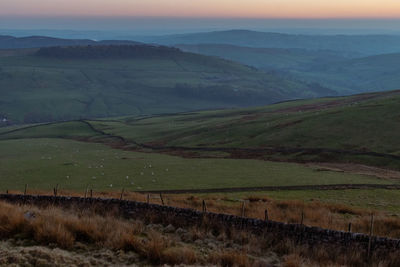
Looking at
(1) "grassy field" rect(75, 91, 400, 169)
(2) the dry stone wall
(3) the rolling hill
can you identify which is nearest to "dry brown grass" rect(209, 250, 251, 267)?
(2) the dry stone wall

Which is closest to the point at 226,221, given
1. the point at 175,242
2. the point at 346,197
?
the point at 175,242

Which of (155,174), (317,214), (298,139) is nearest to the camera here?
(317,214)

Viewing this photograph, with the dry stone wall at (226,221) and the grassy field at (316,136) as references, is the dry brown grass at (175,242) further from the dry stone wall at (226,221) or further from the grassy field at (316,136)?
the grassy field at (316,136)

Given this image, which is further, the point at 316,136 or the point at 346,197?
the point at 316,136

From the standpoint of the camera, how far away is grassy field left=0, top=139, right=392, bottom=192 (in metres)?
47.1

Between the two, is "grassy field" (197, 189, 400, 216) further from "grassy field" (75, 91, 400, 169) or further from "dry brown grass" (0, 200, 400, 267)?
"grassy field" (75, 91, 400, 169)

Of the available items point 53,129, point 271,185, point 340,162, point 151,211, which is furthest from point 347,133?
point 53,129

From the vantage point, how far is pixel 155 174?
2142 inches

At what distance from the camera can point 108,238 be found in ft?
56.9

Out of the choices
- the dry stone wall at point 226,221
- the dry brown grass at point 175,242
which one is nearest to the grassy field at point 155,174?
the dry stone wall at point 226,221

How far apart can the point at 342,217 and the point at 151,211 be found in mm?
12531

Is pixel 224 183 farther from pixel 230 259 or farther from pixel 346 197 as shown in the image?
pixel 230 259

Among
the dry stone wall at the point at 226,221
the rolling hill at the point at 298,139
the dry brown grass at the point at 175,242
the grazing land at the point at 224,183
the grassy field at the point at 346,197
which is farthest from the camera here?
the rolling hill at the point at 298,139

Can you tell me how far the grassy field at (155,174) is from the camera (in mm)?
47094
